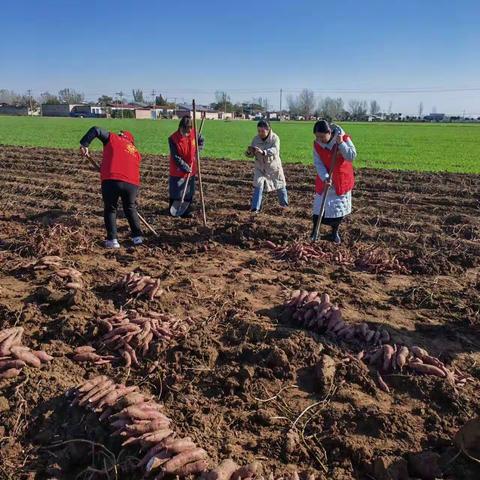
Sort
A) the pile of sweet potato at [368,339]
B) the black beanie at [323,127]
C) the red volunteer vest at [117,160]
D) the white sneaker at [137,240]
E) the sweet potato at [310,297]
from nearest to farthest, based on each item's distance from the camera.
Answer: the pile of sweet potato at [368,339], the sweet potato at [310,297], the black beanie at [323,127], the red volunteer vest at [117,160], the white sneaker at [137,240]

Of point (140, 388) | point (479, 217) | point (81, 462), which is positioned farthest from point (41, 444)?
point (479, 217)

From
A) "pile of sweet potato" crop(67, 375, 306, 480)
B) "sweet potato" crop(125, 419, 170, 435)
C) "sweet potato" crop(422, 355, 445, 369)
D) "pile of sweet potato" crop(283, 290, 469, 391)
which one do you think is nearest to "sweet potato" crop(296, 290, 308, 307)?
"pile of sweet potato" crop(283, 290, 469, 391)

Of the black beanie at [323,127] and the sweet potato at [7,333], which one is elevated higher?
the black beanie at [323,127]

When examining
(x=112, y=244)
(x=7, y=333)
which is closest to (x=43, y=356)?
(x=7, y=333)

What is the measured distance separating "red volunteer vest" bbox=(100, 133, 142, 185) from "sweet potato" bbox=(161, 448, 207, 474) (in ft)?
14.4

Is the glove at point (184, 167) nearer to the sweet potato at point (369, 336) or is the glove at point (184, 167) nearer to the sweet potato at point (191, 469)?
the sweet potato at point (369, 336)

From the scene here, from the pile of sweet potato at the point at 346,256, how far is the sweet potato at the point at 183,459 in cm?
374

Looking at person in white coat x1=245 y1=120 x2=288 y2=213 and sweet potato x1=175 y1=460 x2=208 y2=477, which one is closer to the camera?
sweet potato x1=175 y1=460 x2=208 y2=477

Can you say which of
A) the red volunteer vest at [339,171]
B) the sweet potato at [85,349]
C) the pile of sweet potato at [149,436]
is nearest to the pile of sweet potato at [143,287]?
the sweet potato at [85,349]

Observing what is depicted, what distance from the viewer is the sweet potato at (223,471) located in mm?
2576

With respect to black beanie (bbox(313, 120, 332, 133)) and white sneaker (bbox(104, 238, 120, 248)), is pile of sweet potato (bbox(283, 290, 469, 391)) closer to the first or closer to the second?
black beanie (bbox(313, 120, 332, 133))

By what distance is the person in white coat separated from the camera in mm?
8133

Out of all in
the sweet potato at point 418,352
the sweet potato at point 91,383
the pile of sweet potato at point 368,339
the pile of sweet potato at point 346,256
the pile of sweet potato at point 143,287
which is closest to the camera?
the sweet potato at point 91,383

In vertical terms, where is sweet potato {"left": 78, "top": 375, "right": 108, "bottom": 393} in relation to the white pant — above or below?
below
